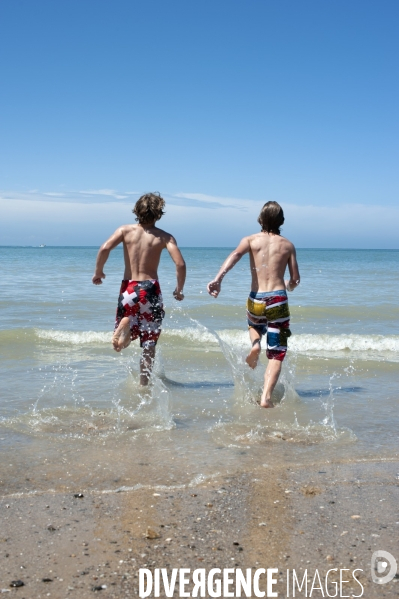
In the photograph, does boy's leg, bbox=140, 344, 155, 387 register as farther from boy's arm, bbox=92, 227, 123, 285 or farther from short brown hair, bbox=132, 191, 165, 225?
short brown hair, bbox=132, 191, 165, 225

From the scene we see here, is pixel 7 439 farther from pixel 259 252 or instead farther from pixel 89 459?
pixel 259 252

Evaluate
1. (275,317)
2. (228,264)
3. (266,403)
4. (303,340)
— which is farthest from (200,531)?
(303,340)

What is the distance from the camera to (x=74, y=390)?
5.77 m

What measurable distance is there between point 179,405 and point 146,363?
578 millimetres

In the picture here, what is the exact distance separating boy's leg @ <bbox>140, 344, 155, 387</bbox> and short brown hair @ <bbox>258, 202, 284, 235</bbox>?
62.2 inches

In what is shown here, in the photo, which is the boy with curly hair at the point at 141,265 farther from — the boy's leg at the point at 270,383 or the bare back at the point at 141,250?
the boy's leg at the point at 270,383

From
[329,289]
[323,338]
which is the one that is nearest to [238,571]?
[323,338]

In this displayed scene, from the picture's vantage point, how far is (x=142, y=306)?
17.9 ft

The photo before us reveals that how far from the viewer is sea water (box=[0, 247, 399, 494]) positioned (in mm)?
3809

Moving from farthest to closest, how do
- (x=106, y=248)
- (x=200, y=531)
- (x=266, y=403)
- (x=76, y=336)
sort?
(x=76, y=336) < (x=106, y=248) < (x=266, y=403) < (x=200, y=531)

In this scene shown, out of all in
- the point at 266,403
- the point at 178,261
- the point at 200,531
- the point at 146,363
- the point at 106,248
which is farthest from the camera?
the point at 146,363

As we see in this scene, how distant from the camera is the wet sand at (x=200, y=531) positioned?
7.93 feet

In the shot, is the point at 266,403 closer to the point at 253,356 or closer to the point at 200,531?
the point at 253,356

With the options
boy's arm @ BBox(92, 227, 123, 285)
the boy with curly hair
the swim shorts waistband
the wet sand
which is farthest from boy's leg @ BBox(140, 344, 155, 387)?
the wet sand
